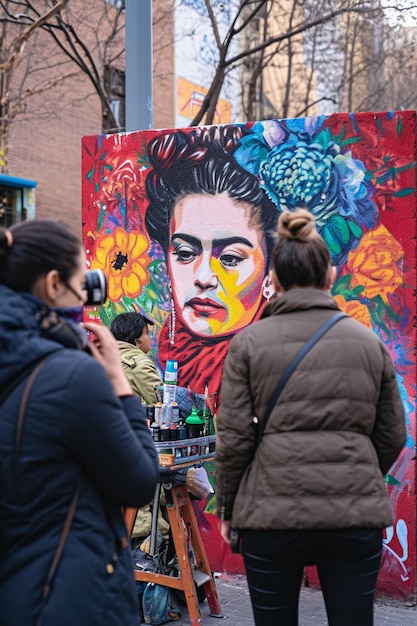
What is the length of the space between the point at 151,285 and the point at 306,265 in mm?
3162

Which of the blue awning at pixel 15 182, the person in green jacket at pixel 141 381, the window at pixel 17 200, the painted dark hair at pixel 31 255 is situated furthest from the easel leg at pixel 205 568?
the window at pixel 17 200

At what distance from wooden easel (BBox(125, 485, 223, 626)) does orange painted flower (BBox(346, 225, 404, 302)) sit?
1.79 m

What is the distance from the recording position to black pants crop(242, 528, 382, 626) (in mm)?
2902

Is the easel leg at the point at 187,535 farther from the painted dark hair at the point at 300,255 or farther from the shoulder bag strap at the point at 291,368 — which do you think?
the painted dark hair at the point at 300,255

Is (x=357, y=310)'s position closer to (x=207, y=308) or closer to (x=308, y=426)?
(x=207, y=308)

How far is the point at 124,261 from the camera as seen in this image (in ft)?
20.5

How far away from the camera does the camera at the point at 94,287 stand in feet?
8.41

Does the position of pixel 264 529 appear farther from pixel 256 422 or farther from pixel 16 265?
pixel 16 265

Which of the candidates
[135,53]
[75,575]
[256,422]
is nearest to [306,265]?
[256,422]

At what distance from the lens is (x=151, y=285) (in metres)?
6.16

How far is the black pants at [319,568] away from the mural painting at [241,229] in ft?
7.07

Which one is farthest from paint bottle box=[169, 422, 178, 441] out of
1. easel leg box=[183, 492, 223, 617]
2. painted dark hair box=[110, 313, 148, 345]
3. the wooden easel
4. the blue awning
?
the blue awning

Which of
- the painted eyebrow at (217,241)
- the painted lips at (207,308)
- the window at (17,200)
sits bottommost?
the painted lips at (207,308)

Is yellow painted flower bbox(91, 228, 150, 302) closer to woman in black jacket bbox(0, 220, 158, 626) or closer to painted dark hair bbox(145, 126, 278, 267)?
painted dark hair bbox(145, 126, 278, 267)
